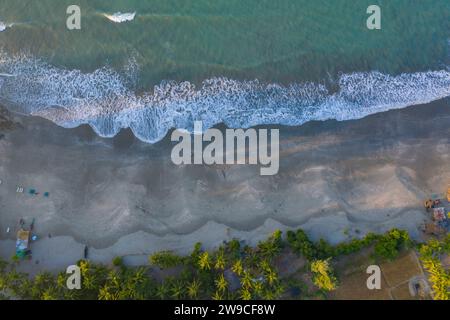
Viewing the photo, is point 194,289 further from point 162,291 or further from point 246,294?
point 246,294

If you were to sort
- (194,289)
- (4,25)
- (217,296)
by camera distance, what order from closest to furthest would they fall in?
(194,289)
(217,296)
(4,25)

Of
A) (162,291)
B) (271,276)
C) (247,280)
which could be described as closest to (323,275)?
(271,276)

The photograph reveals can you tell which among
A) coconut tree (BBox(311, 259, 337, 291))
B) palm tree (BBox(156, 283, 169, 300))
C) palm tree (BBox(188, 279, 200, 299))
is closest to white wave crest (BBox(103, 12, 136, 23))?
palm tree (BBox(156, 283, 169, 300))

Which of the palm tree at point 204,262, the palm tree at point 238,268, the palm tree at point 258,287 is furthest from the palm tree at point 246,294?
the palm tree at point 204,262
